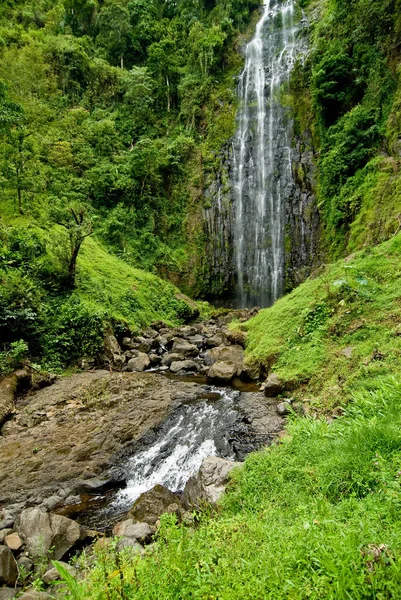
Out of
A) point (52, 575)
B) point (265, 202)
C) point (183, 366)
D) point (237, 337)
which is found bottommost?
point (183, 366)

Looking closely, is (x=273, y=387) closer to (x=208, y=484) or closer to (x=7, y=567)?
(x=208, y=484)

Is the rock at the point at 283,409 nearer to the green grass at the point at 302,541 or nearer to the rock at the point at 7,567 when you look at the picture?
the green grass at the point at 302,541

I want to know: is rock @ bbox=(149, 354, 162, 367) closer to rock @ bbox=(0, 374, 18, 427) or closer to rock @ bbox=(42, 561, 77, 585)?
rock @ bbox=(0, 374, 18, 427)

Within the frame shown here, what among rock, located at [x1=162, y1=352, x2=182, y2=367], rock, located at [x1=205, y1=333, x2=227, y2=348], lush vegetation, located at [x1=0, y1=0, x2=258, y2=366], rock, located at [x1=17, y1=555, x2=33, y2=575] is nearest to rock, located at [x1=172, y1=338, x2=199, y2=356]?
rock, located at [x1=162, y1=352, x2=182, y2=367]

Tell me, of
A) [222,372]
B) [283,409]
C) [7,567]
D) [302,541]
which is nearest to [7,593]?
[7,567]

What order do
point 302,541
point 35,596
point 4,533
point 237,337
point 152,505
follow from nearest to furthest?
point 302,541
point 35,596
point 4,533
point 152,505
point 237,337

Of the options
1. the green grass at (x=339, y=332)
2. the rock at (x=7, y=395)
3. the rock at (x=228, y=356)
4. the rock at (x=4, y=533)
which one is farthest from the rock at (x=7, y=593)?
the rock at (x=228, y=356)

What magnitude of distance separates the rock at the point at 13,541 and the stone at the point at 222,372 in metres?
6.77

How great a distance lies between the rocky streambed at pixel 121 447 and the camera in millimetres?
4699

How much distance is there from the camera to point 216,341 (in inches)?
556

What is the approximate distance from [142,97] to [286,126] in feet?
42.8

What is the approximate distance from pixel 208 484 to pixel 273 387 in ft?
12.9

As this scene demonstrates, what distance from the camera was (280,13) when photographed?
2745 centimetres

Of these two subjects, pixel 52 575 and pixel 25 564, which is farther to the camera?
pixel 25 564
